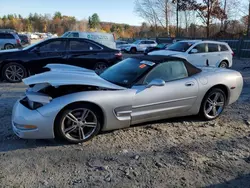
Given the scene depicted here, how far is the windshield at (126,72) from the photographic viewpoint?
428cm

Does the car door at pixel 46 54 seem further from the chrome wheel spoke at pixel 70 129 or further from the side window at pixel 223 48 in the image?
the side window at pixel 223 48

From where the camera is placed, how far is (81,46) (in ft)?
28.8

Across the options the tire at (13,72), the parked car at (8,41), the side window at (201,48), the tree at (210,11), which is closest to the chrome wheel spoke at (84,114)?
the tire at (13,72)

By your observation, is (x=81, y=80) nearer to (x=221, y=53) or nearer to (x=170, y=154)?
(x=170, y=154)

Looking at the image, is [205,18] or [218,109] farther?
[205,18]

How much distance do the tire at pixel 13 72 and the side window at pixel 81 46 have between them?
1723 millimetres

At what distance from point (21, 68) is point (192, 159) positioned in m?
6.53

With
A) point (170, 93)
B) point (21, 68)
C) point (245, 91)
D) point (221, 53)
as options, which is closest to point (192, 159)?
point (170, 93)

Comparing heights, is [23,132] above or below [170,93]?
below

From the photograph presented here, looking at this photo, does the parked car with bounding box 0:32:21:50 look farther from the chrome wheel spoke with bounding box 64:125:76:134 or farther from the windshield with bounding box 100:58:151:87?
the chrome wheel spoke with bounding box 64:125:76:134

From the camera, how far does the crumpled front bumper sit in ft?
11.4

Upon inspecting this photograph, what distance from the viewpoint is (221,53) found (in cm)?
1173

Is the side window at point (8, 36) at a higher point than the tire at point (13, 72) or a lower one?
higher

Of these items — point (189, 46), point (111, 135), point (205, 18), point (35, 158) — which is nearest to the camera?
point (35, 158)
